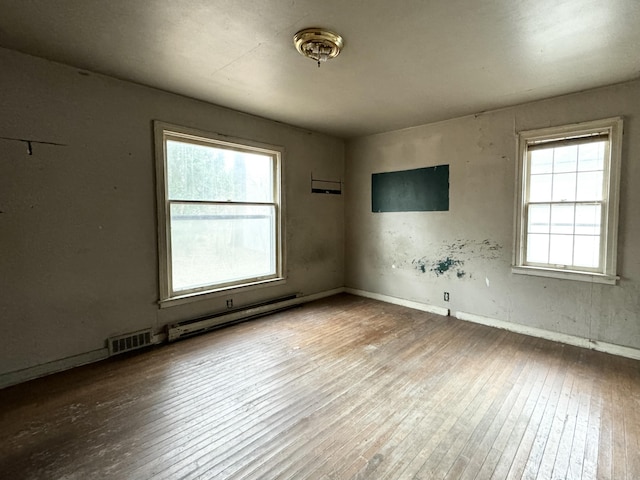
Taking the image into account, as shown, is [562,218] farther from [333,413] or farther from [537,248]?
[333,413]

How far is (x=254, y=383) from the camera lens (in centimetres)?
256

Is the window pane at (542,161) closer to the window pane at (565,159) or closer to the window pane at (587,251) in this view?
the window pane at (565,159)

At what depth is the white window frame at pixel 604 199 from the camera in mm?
3070

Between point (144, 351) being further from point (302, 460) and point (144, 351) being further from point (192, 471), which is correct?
point (302, 460)

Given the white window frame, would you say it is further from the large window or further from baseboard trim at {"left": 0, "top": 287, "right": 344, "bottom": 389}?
baseboard trim at {"left": 0, "top": 287, "right": 344, "bottom": 389}

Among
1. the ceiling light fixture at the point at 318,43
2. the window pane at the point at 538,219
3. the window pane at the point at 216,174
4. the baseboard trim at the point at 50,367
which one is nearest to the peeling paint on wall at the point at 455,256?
the window pane at the point at 538,219

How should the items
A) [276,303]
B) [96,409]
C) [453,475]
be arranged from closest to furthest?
[453,475] → [96,409] → [276,303]

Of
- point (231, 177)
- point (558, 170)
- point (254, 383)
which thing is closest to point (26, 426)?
point (254, 383)

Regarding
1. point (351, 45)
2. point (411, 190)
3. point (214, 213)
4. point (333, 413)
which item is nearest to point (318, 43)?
point (351, 45)

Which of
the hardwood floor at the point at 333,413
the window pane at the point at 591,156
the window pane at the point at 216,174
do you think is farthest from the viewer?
the window pane at the point at 216,174

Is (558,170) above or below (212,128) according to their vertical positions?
below

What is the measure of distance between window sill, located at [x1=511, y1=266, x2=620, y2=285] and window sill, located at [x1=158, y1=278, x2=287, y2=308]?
10.2 ft

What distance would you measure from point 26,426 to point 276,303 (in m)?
2.76

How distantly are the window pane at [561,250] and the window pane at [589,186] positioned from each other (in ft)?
1.48
